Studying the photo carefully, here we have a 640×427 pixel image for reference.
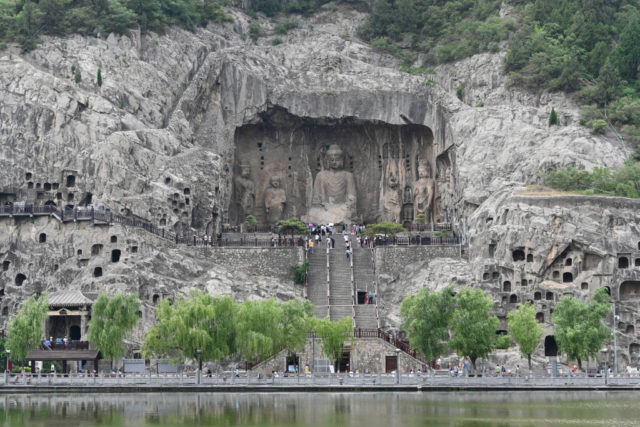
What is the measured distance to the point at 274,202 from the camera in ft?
332

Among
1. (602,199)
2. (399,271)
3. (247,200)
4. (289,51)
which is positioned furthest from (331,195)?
(602,199)

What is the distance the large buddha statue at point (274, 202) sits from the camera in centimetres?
10125

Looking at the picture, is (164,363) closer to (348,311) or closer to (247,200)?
(348,311)

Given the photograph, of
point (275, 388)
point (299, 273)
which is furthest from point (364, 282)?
point (275, 388)

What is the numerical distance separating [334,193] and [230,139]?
445 inches

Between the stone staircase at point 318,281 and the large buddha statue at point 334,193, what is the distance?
15.2 m

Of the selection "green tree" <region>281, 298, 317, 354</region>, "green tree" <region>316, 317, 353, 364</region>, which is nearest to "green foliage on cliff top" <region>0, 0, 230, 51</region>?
"green tree" <region>281, 298, 317, 354</region>

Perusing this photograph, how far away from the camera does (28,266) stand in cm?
8000

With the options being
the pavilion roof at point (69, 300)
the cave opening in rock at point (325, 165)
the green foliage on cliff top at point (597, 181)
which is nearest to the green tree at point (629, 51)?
the cave opening in rock at point (325, 165)

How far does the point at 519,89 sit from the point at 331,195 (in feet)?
62.8

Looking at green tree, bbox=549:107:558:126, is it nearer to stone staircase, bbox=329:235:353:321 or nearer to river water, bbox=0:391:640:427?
stone staircase, bbox=329:235:353:321

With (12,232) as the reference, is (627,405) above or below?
below

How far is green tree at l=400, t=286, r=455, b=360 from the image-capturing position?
232ft

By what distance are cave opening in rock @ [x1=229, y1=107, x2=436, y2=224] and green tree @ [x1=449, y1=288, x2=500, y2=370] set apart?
1091 inches
